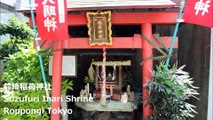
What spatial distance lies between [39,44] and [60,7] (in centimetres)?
100

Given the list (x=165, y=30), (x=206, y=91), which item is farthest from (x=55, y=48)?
(x=165, y=30)

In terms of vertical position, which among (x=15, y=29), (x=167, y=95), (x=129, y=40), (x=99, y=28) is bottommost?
(x=167, y=95)

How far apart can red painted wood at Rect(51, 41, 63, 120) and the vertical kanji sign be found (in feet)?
1.51

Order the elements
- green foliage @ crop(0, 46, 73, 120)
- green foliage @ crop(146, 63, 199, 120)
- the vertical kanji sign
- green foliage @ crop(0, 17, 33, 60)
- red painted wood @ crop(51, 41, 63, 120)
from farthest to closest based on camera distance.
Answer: green foliage @ crop(0, 17, 33, 60) → green foliage @ crop(0, 46, 73, 120) → red painted wood @ crop(51, 41, 63, 120) → the vertical kanji sign → green foliage @ crop(146, 63, 199, 120)

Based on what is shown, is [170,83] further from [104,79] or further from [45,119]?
[45,119]

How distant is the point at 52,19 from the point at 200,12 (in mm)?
2543

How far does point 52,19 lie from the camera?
4340 millimetres

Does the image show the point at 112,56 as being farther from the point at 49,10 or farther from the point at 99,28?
the point at 49,10

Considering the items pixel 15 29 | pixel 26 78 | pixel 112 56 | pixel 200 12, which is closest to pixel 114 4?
pixel 200 12

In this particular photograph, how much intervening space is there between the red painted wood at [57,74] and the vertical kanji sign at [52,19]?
0.46 meters

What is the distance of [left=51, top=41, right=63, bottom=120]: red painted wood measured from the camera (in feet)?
15.9

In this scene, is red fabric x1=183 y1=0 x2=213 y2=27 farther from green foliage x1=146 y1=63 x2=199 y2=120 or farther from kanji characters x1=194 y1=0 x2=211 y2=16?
green foliage x1=146 y1=63 x2=199 y2=120

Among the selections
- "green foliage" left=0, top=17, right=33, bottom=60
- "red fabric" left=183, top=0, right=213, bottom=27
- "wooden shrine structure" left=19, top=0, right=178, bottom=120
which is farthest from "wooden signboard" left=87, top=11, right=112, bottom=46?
"green foliage" left=0, top=17, right=33, bottom=60

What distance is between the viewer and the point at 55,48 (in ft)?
16.0
